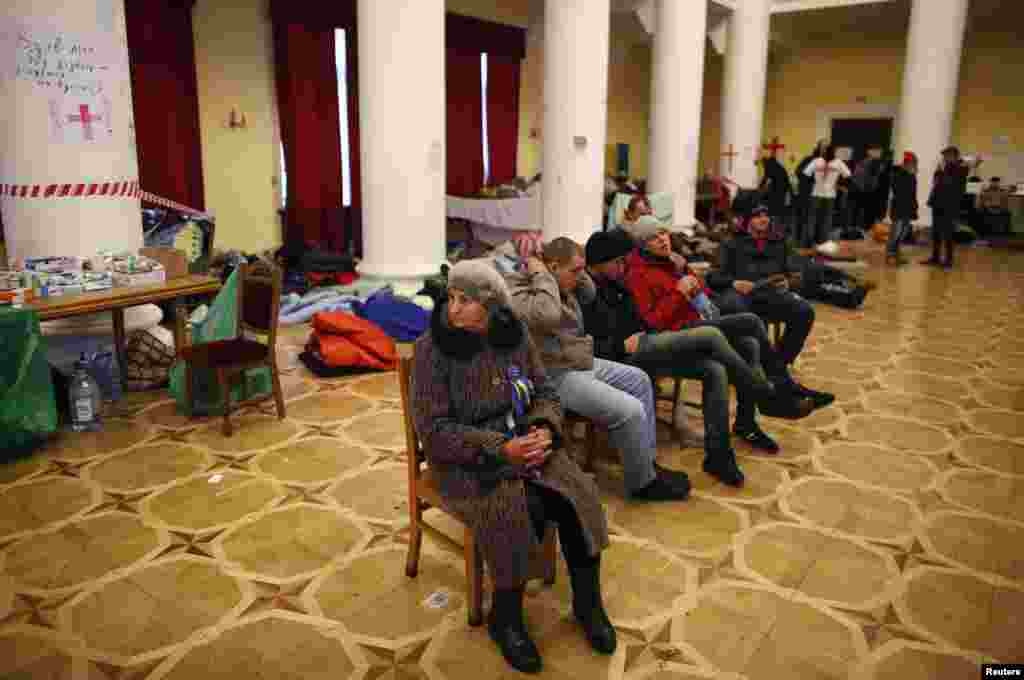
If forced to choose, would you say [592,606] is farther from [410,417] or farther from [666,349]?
[666,349]

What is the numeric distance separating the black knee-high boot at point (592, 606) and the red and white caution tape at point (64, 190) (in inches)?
158

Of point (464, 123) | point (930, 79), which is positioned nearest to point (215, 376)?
point (464, 123)

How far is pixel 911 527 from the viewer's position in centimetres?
329

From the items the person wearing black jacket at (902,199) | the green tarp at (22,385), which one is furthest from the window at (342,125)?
the person wearing black jacket at (902,199)

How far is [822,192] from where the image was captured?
38.4 ft

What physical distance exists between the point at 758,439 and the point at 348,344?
2835 millimetres

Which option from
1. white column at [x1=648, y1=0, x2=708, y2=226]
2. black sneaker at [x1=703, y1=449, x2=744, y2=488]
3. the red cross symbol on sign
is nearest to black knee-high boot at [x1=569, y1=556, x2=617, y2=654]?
black sneaker at [x1=703, y1=449, x2=744, y2=488]

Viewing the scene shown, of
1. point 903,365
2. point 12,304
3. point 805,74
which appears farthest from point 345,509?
point 805,74

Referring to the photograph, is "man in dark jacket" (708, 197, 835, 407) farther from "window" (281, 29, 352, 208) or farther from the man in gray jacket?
"window" (281, 29, 352, 208)

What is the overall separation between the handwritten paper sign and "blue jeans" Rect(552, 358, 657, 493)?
3.52 m

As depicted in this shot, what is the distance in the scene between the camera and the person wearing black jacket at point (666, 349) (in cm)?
370

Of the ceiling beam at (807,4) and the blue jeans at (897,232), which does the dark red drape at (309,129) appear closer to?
the blue jeans at (897,232)

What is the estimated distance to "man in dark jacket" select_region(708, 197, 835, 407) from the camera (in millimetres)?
4945

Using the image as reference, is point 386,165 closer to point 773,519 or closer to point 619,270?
point 619,270
